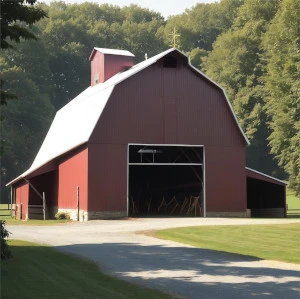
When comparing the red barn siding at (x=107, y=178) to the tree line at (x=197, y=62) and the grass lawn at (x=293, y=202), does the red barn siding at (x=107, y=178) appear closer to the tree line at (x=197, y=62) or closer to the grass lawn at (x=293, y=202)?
the tree line at (x=197, y=62)

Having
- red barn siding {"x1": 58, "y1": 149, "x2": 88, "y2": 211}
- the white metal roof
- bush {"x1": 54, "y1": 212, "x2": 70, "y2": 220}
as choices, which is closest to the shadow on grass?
red barn siding {"x1": 58, "y1": 149, "x2": 88, "y2": 211}

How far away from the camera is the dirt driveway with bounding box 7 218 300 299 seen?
10.5 metres

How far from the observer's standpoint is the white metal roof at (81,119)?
31891mm

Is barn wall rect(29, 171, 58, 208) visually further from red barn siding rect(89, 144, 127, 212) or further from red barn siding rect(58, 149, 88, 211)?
red barn siding rect(89, 144, 127, 212)

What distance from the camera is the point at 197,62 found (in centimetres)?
8612

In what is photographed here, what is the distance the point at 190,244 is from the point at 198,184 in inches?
686

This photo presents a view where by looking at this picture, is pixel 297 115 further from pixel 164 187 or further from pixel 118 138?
pixel 118 138

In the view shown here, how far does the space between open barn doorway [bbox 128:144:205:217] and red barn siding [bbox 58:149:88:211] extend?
2.71 m

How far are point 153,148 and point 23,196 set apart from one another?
9.05 m

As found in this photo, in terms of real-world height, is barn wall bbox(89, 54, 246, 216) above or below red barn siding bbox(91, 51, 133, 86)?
below

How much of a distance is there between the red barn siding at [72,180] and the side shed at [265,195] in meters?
10.1

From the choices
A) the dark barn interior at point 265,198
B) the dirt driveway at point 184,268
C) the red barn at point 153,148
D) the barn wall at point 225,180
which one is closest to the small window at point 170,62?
the red barn at point 153,148

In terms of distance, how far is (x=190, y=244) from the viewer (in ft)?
59.2

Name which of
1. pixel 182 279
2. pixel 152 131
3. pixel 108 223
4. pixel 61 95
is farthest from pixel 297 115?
pixel 61 95
